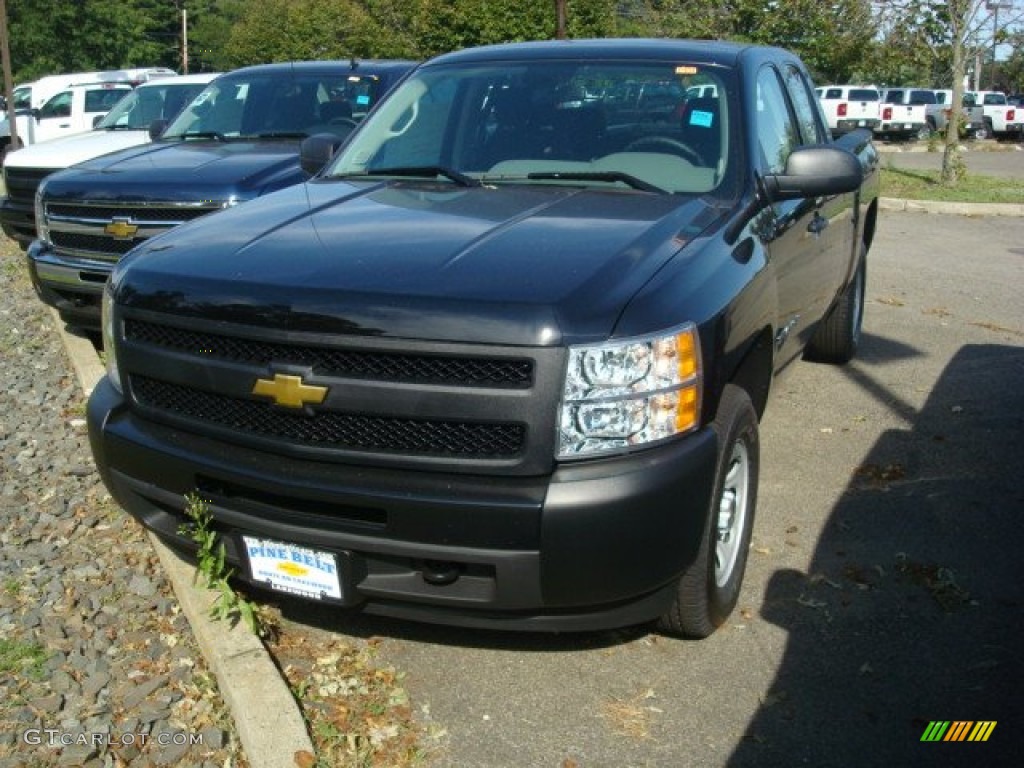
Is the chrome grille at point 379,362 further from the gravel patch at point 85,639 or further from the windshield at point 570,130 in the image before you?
the windshield at point 570,130

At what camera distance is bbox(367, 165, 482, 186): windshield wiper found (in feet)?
14.2

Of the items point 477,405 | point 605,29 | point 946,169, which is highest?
point 477,405

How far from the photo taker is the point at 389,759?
3094 millimetres

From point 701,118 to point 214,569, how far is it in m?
2.50

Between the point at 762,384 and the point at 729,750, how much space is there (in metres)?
1.46

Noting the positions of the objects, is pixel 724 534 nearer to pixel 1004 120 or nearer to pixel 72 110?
pixel 72 110

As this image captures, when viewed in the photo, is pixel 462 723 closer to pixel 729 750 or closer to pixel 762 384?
pixel 729 750

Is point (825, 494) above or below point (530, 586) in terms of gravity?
below

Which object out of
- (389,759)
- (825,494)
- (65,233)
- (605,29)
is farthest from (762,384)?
(605,29)

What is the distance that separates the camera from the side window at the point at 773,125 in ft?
14.7

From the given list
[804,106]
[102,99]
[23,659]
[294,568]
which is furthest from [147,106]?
[294,568]

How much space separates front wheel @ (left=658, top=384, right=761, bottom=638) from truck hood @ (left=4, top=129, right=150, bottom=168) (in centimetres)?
725

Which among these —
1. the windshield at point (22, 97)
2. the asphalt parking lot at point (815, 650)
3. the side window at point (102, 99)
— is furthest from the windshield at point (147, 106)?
the windshield at point (22, 97)

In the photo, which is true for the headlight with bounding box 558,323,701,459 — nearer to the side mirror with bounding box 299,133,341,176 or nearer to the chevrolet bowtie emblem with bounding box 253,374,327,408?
the chevrolet bowtie emblem with bounding box 253,374,327,408
